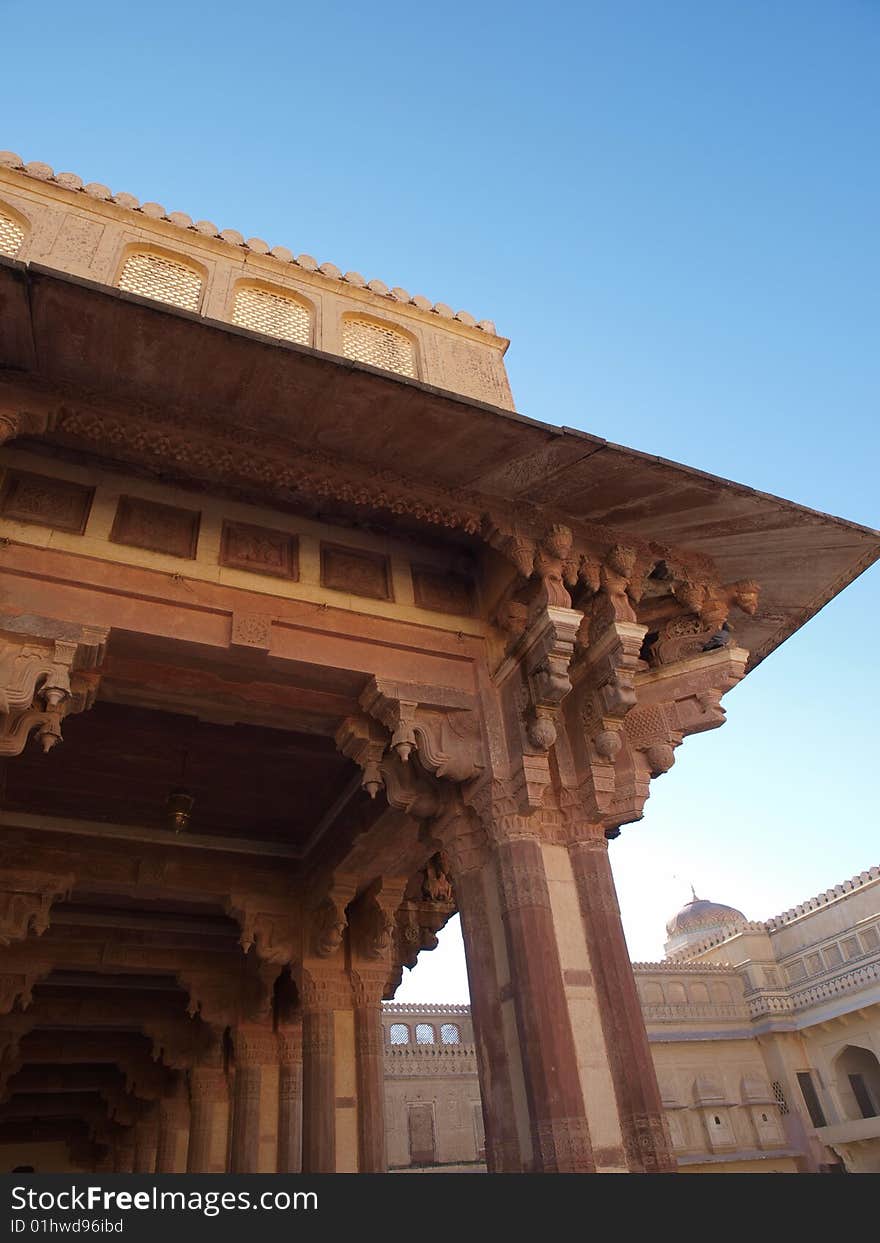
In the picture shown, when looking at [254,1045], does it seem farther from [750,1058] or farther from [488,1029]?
[750,1058]

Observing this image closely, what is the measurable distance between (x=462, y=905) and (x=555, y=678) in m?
1.93

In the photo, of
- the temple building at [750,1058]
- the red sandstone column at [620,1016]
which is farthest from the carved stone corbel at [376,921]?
the temple building at [750,1058]

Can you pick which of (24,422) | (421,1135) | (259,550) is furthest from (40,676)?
(421,1135)

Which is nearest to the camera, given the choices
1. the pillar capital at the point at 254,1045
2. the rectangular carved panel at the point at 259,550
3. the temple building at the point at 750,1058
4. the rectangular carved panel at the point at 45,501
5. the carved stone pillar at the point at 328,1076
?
the rectangular carved panel at the point at 45,501

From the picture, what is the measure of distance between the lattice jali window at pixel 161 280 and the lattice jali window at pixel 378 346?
4.59 ft

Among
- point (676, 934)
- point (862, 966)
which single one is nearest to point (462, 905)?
point (862, 966)

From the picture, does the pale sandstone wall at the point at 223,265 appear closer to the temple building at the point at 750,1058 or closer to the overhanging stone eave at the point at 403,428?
the overhanging stone eave at the point at 403,428

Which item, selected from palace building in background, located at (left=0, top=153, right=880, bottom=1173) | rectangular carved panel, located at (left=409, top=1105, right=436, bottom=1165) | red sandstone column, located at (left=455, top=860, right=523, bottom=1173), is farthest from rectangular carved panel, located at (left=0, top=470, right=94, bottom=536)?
rectangular carved panel, located at (left=409, top=1105, right=436, bottom=1165)

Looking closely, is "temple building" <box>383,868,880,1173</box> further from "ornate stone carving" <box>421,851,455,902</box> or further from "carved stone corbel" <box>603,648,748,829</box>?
"carved stone corbel" <box>603,648,748,829</box>

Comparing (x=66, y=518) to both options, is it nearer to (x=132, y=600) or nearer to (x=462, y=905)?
(x=132, y=600)

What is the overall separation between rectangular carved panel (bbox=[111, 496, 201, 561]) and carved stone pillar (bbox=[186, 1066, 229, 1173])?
1002cm

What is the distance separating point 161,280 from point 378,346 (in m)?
Answer: 2.03

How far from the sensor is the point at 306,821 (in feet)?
35.0

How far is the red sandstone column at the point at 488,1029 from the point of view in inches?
238
